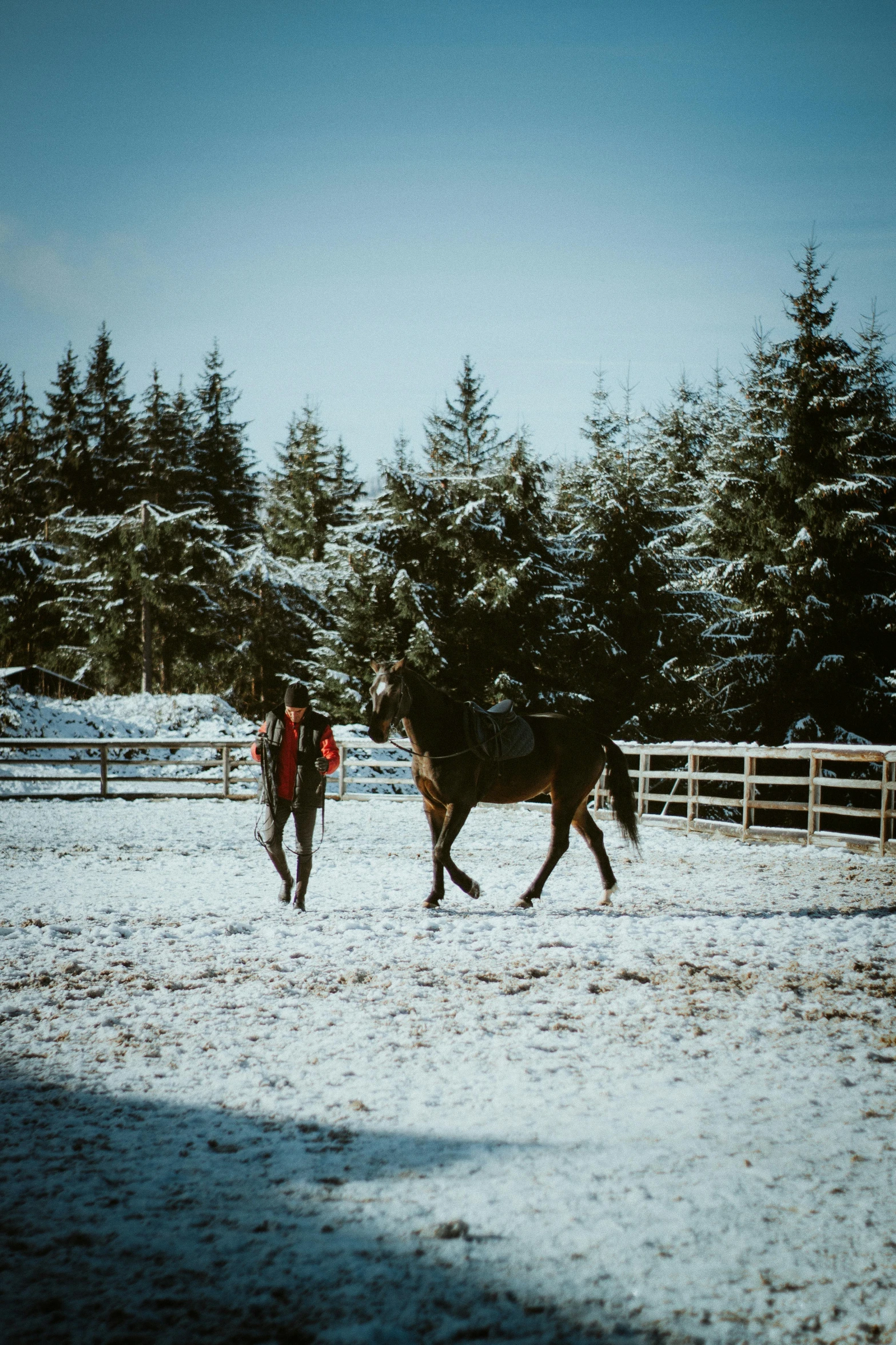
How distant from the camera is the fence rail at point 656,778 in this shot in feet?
43.9

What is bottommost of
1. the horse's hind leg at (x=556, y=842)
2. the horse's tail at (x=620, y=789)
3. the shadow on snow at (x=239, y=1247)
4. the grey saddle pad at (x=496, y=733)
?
the shadow on snow at (x=239, y=1247)

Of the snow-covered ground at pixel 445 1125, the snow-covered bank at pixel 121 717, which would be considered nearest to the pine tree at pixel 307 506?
the snow-covered bank at pixel 121 717

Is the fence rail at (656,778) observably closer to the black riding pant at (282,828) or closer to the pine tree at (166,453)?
the black riding pant at (282,828)

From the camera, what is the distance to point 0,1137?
11.4ft

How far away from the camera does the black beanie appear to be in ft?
25.6

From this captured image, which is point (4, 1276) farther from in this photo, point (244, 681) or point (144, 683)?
point (244, 681)

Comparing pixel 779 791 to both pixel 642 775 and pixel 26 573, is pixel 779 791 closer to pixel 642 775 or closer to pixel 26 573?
pixel 642 775

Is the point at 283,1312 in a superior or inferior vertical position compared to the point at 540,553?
inferior

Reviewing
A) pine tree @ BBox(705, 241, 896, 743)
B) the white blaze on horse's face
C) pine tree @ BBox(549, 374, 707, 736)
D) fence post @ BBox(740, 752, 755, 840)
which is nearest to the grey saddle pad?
the white blaze on horse's face

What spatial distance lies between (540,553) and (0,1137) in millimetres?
25200

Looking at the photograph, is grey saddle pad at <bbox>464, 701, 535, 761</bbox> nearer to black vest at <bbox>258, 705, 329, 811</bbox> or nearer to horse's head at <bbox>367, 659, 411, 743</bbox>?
horse's head at <bbox>367, 659, 411, 743</bbox>

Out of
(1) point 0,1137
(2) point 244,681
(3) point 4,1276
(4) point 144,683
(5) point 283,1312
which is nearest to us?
(5) point 283,1312

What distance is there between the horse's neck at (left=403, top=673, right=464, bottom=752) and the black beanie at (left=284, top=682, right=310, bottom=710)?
83 cm

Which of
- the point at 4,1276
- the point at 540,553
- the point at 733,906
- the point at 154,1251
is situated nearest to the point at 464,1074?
the point at 154,1251
